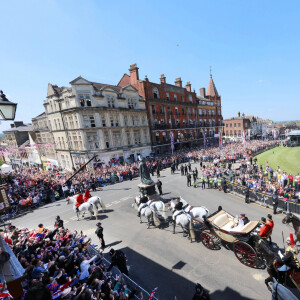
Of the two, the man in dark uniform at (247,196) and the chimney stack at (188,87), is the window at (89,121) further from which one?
the chimney stack at (188,87)

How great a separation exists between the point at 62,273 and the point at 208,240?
235 inches

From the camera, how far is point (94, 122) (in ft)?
95.3

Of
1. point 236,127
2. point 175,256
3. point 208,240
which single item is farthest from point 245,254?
point 236,127

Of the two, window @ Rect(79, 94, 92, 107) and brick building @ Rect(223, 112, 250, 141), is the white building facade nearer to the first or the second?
window @ Rect(79, 94, 92, 107)

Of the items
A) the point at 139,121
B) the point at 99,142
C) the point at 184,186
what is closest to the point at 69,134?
the point at 99,142

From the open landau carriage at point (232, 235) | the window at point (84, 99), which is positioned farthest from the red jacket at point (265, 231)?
the window at point (84, 99)

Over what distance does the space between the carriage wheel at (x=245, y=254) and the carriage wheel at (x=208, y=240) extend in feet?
3.46

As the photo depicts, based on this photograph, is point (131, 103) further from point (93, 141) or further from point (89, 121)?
point (93, 141)

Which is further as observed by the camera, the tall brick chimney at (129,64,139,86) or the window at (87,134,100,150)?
the tall brick chimney at (129,64,139,86)

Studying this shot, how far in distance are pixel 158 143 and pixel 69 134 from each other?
17.4m

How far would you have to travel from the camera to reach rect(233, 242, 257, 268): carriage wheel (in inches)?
265

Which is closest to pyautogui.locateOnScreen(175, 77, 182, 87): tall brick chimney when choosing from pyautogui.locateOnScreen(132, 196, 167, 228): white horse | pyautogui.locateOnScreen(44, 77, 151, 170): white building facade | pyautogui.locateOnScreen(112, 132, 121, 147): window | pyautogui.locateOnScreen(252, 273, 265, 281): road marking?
pyautogui.locateOnScreen(44, 77, 151, 170): white building facade

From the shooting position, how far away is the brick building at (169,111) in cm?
3722

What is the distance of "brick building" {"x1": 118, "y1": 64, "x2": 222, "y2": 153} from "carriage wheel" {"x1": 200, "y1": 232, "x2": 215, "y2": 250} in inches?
1155
